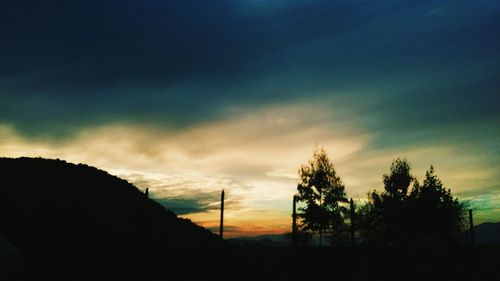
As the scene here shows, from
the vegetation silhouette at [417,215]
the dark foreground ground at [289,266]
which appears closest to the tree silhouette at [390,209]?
the vegetation silhouette at [417,215]

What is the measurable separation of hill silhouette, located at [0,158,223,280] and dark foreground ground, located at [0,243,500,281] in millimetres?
36

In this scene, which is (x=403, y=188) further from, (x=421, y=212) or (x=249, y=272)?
(x=249, y=272)

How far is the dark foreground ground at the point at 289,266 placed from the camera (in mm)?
10641

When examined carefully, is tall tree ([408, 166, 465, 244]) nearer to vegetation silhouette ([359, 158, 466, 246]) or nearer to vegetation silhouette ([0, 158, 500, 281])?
vegetation silhouette ([359, 158, 466, 246])

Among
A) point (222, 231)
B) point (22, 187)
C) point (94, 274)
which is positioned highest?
point (22, 187)

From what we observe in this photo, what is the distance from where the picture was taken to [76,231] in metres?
11.5

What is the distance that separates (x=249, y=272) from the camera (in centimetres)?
Answer: 1108

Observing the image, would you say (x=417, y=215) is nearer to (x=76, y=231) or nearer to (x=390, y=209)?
(x=390, y=209)

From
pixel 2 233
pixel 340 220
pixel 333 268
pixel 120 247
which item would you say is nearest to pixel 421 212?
pixel 340 220

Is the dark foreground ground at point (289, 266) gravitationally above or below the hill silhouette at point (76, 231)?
below

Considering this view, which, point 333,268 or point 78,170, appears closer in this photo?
point 333,268

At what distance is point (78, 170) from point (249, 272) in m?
6.16

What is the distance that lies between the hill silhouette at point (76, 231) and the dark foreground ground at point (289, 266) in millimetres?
36

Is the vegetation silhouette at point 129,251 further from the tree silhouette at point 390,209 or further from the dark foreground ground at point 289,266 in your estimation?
the tree silhouette at point 390,209
